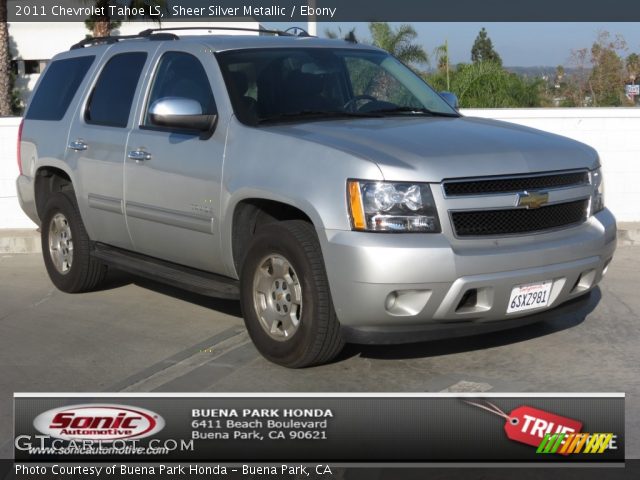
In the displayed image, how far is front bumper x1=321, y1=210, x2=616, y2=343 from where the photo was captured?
5.19 meters

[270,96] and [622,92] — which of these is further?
[622,92]

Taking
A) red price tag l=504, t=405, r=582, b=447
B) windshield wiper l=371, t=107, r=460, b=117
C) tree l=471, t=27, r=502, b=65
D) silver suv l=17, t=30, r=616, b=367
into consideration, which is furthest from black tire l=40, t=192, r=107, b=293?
tree l=471, t=27, r=502, b=65

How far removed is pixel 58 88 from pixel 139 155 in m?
1.82

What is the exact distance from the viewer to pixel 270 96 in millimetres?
6426

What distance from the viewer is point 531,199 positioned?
18.2 ft

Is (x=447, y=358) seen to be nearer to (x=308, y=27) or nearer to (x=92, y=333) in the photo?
Result: (x=92, y=333)

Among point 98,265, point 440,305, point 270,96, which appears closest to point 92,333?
point 98,265

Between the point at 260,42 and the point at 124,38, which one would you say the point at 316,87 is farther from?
the point at 124,38

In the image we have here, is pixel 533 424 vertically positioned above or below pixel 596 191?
below

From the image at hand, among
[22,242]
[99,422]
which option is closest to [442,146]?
[99,422]

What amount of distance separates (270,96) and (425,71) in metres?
27.4

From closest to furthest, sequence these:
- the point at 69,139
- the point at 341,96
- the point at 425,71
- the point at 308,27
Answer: the point at 341,96 < the point at 69,139 < the point at 308,27 < the point at 425,71
